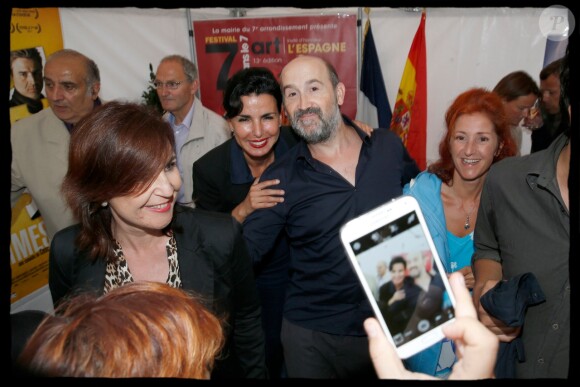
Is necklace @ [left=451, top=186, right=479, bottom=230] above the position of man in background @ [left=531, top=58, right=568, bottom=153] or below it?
below

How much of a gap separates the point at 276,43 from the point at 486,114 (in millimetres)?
2079

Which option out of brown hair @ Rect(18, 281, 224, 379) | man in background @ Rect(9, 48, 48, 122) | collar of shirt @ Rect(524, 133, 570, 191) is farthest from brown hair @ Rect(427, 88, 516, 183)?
man in background @ Rect(9, 48, 48, 122)

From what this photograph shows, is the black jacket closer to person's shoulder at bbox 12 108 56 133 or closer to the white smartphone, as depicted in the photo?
the white smartphone

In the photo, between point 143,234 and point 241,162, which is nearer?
point 143,234

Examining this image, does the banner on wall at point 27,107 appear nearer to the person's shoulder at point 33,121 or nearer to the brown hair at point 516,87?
the person's shoulder at point 33,121

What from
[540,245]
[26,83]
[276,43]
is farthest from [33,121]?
[540,245]

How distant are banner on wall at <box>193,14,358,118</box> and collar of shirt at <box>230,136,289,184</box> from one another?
1571 millimetres

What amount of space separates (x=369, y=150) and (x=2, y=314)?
1403 mm

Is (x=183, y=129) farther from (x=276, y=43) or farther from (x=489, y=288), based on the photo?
(x=489, y=288)

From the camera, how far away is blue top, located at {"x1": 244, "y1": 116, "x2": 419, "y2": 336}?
6.14 ft

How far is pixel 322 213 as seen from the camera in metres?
1.87

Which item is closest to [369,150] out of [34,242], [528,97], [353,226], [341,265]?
[341,265]

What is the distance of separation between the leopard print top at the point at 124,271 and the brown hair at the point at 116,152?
0.22 m

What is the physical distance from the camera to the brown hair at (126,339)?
0.76m
